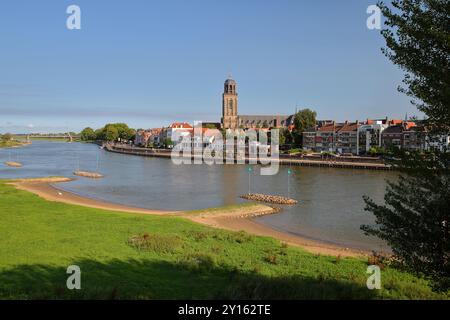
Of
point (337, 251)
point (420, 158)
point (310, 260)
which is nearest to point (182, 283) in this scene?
point (310, 260)

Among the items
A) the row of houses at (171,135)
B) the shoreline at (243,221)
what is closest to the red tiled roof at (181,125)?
the row of houses at (171,135)

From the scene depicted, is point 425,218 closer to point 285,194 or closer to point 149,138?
point 285,194

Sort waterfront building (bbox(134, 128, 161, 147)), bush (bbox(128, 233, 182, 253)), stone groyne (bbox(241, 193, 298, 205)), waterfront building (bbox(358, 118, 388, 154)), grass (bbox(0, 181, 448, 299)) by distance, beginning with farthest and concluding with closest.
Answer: waterfront building (bbox(134, 128, 161, 147)) → waterfront building (bbox(358, 118, 388, 154)) → stone groyne (bbox(241, 193, 298, 205)) → bush (bbox(128, 233, 182, 253)) → grass (bbox(0, 181, 448, 299))

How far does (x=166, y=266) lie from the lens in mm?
16688

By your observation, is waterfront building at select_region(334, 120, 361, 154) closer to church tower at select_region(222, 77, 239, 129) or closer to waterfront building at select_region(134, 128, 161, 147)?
church tower at select_region(222, 77, 239, 129)

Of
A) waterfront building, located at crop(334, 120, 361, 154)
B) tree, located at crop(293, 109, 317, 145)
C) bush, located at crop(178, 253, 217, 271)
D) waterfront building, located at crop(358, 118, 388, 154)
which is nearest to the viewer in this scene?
bush, located at crop(178, 253, 217, 271)

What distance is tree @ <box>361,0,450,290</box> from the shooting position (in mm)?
9242

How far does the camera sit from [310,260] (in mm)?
19375

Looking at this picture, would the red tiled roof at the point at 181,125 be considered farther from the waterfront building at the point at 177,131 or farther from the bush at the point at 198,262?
the bush at the point at 198,262

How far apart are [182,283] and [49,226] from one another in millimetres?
12626

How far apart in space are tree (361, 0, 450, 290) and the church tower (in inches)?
5923

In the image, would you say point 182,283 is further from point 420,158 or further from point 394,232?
point 420,158

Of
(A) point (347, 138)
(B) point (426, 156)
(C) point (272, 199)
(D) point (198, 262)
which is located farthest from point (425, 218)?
(A) point (347, 138)

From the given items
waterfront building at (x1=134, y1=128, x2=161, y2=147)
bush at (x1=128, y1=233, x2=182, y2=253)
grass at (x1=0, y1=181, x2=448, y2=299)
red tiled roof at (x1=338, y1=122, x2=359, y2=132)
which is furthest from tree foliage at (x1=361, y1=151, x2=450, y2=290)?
waterfront building at (x1=134, y1=128, x2=161, y2=147)
